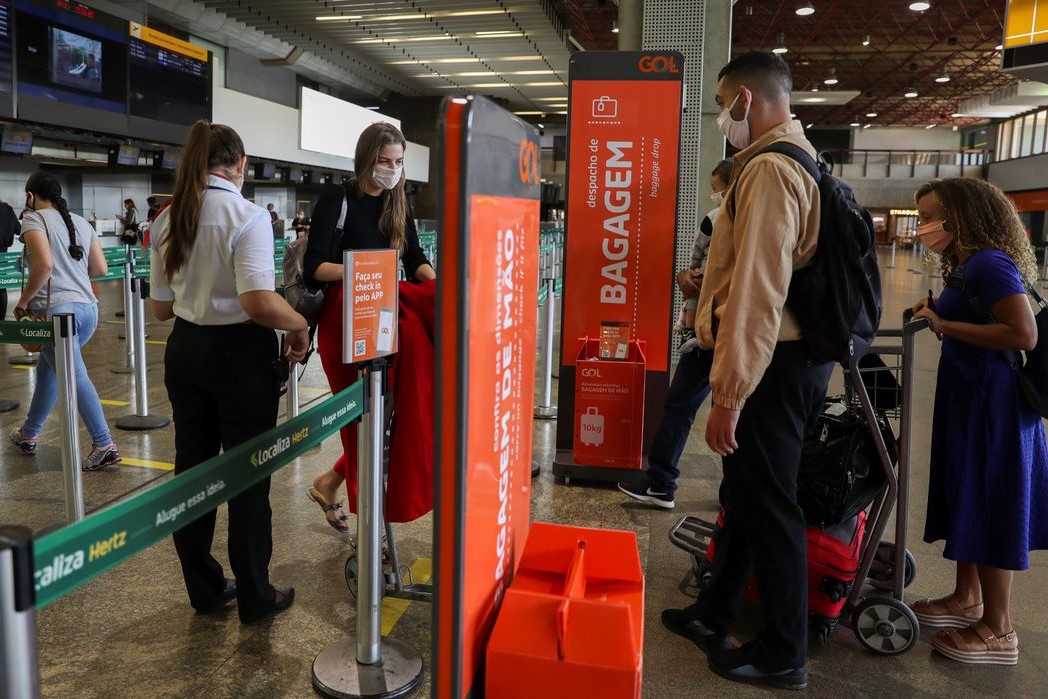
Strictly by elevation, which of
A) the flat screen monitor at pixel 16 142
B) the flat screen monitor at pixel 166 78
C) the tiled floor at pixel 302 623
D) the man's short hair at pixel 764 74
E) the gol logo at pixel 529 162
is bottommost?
the tiled floor at pixel 302 623

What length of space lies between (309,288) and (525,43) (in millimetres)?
16056

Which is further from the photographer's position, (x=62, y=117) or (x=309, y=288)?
(x=62, y=117)

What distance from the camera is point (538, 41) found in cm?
1727

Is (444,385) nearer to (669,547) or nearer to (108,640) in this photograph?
(108,640)

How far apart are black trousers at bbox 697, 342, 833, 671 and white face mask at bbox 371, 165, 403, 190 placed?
1.50 metres

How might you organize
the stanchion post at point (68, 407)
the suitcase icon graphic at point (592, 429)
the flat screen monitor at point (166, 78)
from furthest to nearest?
the flat screen monitor at point (166, 78)
the suitcase icon graphic at point (592, 429)
the stanchion post at point (68, 407)

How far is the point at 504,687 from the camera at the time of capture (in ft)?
4.83

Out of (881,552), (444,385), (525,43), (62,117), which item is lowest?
(881,552)

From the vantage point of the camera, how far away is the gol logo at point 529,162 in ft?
4.94

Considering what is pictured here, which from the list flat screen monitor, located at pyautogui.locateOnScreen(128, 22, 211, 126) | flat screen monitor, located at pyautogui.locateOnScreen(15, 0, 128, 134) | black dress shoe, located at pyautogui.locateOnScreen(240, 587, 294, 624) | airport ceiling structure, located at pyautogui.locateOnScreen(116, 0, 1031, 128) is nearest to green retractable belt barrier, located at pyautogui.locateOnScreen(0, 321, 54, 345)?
black dress shoe, located at pyautogui.locateOnScreen(240, 587, 294, 624)

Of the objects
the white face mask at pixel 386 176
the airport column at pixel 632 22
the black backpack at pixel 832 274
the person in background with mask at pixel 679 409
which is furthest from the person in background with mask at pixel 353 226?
the airport column at pixel 632 22

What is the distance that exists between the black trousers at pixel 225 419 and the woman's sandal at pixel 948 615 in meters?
2.32

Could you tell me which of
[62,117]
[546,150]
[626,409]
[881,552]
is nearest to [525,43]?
[62,117]

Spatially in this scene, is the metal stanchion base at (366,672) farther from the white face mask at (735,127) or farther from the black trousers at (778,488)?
the white face mask at (735,127)
